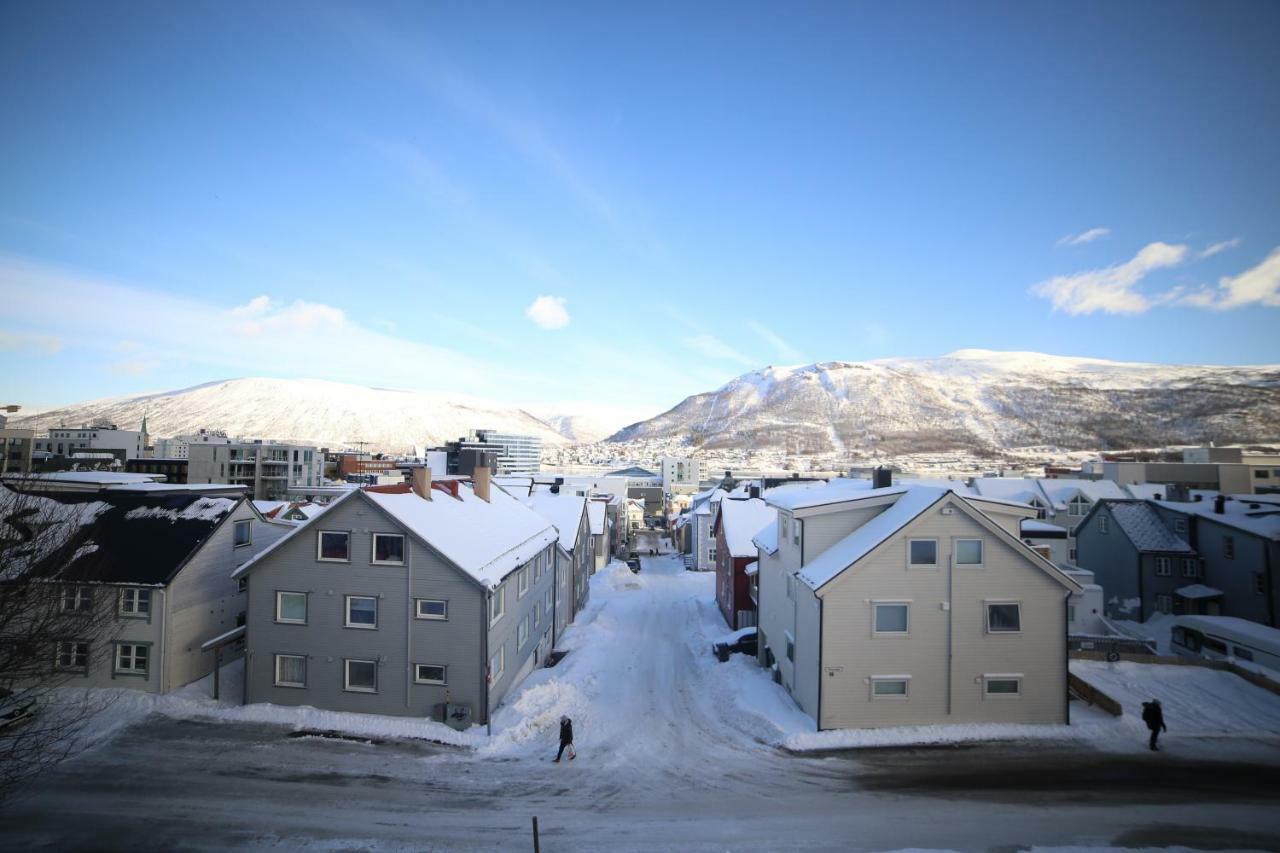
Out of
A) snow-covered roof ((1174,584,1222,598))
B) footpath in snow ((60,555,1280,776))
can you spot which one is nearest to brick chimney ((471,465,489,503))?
footpath in snow ((60,555,1280,776))

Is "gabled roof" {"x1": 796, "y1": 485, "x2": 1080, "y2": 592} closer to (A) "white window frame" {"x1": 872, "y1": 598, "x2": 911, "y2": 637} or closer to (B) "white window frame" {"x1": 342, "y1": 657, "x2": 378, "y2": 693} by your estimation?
(A) "white window frame" {"x1": 872, "y1": 598, "x2": 911, "y2": 637}

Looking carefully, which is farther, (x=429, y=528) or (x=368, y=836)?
(x=429, y=528)

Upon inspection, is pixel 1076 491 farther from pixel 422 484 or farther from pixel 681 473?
pixel 681 473

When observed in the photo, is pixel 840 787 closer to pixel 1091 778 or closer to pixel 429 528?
pixel 1091 778

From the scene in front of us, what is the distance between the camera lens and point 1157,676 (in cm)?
2653

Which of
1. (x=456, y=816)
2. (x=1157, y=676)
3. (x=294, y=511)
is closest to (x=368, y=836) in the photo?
(x=456, y=816)

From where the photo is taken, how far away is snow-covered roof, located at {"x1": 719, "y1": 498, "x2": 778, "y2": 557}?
38.3 meters

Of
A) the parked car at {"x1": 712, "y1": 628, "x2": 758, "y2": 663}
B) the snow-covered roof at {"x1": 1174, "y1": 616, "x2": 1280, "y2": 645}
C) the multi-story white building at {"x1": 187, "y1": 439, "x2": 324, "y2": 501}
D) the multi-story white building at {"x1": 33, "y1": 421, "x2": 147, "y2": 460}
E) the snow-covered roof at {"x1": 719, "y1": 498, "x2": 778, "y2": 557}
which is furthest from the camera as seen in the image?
the multi-story white building at {"x1": 33, "y1": 421, "x2": 147, "y2": 460}

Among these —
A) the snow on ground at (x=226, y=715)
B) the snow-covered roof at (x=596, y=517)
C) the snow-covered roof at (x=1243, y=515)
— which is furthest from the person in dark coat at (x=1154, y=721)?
the snow-covered roof at (x=596, y=517)

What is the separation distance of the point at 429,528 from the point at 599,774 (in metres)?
10.5

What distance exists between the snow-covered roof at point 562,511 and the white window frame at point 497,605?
13338mm

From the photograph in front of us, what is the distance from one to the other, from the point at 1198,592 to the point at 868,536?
111ft

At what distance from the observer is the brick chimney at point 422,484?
25062 mm

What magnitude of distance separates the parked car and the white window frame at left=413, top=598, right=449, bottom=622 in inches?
636
